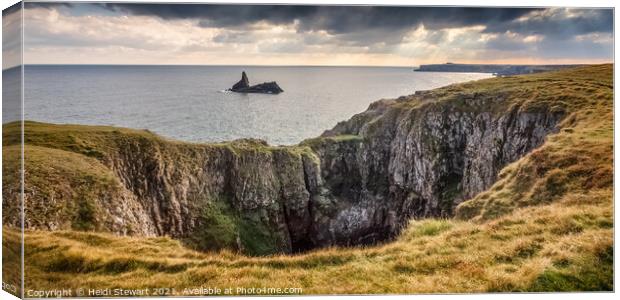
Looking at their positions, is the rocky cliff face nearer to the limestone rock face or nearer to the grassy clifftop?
the grassy clifftop

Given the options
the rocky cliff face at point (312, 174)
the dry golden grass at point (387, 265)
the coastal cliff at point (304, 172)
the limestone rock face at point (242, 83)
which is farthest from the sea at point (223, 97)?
the dry golden grass at point (387, 265)

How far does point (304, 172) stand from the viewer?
29.3m

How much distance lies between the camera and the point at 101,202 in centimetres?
1888

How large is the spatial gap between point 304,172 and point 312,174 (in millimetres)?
2674

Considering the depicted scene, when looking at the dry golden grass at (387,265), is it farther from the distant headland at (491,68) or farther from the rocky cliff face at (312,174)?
the distant headland at (491,68)

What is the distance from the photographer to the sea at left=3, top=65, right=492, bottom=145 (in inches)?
701

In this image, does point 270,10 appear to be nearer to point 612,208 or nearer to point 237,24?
point 237,24

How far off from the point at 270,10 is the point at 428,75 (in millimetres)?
7988

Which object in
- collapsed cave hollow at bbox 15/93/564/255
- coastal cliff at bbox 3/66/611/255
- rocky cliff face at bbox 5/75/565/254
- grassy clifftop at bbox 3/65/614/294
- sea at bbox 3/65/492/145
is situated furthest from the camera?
collapsed cave hollow at bbox 15/93/564/255

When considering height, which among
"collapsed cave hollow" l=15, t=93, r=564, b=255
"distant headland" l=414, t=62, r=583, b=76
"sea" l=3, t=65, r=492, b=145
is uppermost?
"distant headland" l=414, t=62, r=583, b=76

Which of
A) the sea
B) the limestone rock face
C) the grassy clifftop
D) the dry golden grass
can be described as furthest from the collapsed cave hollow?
the dry golden grass

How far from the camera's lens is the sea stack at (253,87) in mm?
19094

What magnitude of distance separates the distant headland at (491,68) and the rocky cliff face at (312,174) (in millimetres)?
1777

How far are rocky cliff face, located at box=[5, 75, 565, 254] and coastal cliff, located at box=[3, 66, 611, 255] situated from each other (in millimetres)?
86
